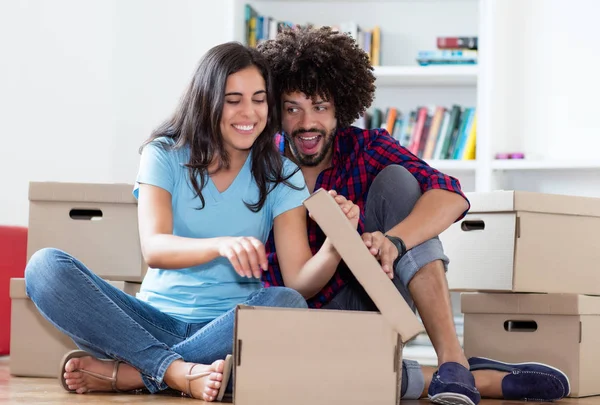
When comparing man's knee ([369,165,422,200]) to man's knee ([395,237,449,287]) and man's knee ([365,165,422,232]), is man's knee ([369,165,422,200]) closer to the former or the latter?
man's knee ([365,165,422,232])

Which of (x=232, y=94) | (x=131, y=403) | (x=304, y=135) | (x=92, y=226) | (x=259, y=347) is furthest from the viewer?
(x=92, y=226)

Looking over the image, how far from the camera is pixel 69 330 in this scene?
4.69 ft

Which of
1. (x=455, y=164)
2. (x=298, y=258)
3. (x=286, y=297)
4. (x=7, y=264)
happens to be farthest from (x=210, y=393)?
(x=455, y=164)

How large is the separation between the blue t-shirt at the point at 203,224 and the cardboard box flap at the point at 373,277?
40cm

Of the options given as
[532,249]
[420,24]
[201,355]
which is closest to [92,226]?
[201,355]

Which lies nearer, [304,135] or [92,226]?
[304,135]

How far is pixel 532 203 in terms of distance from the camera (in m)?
1.75

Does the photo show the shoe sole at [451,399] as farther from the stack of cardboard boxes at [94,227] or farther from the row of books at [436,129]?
the row of books at [436,129]

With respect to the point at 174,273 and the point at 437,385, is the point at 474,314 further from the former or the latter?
the point at 174,273

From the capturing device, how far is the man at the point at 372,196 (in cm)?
146

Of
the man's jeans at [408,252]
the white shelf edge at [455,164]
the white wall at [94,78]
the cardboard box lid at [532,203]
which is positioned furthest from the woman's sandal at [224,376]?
the white shelf edge at [455,164]

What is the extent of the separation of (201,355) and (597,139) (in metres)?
1.95

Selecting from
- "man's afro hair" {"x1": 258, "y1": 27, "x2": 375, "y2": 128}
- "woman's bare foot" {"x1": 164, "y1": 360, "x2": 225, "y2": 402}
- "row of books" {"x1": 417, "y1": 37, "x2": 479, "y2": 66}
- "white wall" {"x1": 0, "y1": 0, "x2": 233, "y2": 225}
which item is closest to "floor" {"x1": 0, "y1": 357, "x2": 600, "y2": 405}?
"woman's bare foot" {"x1": 164, "y1": 360, "x2": 225, "y2": 402}

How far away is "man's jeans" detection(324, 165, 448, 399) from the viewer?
1.48m
